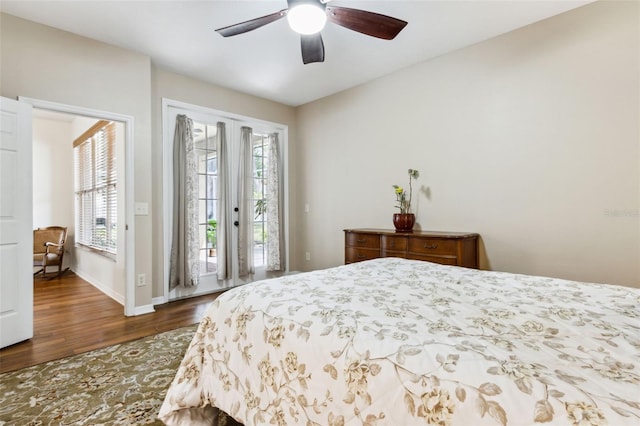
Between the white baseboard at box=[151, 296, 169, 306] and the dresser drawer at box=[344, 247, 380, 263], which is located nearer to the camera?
the dresser drawer at box=[344, 247, 380, 263]

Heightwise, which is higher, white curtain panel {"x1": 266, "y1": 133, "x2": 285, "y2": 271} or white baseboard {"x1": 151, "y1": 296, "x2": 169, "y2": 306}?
white curtain panel {"x1": 266, "y1": 133, "x2": 285, "y2": 271}

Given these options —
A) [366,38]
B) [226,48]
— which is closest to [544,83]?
[366,38]

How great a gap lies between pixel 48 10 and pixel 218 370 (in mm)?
3130

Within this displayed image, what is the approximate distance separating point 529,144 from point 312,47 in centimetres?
202

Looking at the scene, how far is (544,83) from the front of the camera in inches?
104

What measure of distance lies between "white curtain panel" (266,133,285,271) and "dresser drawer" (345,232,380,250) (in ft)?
4.63

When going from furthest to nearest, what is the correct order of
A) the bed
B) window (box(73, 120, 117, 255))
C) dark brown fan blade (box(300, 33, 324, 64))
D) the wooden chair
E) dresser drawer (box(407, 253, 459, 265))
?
1. the wooden chair
2. window (box(73, 120, 117, 255))
3. dresser drawer (box(407, 253, 459, 265))
4. dark brown fan blade (box(300, 33, 324, 64))
5. the bed

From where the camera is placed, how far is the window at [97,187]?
4.26 metres

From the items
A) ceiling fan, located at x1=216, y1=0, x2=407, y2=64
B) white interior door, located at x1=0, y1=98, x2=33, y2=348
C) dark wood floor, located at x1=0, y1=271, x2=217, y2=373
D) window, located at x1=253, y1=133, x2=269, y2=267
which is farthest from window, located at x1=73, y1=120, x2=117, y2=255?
ceiling fan, located at x1=216, y1=0, x2=407, y2=64

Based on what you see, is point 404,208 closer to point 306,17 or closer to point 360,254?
point 360,254

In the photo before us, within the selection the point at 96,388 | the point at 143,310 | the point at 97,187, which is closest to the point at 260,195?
the point at 143,310

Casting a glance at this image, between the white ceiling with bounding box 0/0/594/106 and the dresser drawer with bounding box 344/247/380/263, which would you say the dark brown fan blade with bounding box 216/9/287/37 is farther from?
the dresser drawer with bounding box 344/247/380/263

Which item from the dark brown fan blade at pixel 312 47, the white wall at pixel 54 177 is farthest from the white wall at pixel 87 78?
the white wall at pixel 54 177

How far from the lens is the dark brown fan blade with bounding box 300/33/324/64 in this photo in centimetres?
226
